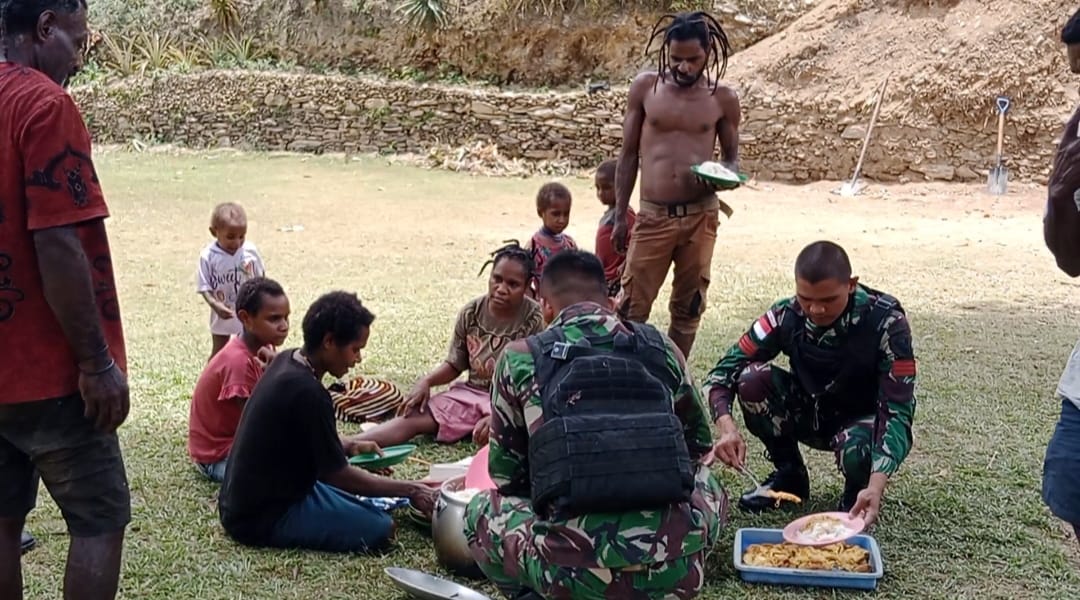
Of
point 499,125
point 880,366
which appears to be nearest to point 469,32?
point 499,125

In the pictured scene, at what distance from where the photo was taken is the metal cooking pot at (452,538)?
11.0 feet

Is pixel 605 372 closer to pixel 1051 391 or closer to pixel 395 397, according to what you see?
pixel 395 397

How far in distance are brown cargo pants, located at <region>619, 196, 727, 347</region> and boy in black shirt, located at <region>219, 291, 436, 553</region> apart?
7.42 feet

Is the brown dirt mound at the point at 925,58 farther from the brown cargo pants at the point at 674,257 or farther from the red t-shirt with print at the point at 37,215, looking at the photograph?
the red t-shirt with print at the point at 37,215

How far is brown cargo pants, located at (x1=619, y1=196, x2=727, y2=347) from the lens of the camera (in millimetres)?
5512

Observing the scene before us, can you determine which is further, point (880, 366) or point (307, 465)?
point (880, 366)

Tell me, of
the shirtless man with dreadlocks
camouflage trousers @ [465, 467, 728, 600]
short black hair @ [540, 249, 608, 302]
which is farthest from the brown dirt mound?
camouflage trousers @ [465, 467, 728, 600]

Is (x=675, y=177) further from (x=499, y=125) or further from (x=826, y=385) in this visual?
(x=499, y=125)

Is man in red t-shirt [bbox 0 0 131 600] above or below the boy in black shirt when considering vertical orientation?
above

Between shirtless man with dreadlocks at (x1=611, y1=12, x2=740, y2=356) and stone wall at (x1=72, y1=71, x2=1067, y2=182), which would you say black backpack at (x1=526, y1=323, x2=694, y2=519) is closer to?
shirtless man with dreadlocks at (x1=611, y1=12, x2=740, y2=356)

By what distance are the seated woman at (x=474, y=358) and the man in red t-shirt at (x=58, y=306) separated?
2.09 meters

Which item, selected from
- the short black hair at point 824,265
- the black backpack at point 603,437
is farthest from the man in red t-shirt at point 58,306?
the short black hair at point 824,265

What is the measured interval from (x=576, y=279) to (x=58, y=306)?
1.30 metres

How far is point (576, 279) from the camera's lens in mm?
2842
